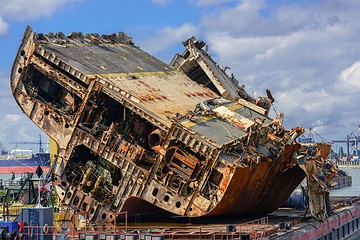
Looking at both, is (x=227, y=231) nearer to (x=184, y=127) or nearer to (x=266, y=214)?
(x=184, y=127)

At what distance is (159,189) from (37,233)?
845 cm

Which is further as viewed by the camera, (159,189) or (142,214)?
(142,214)

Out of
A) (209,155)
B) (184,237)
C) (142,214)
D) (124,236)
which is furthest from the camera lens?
(142,214)

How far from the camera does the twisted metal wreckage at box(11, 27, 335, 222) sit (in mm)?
39344

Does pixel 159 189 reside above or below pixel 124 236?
above

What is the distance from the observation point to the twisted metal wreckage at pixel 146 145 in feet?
129

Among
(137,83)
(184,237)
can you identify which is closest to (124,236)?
(184,237)

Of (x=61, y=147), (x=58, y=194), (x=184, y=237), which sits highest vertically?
(x=61, y=147)

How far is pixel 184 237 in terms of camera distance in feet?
115

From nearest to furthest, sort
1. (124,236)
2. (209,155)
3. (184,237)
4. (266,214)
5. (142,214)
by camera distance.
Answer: (124,236)
(184,237)
(209,155)
(142,214)
(266,214)

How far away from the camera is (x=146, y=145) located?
42406mm

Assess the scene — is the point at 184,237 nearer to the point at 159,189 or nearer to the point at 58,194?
the point at 159,189

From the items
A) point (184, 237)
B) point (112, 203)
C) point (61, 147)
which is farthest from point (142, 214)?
point (184, 237)

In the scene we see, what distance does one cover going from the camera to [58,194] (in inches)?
1676
